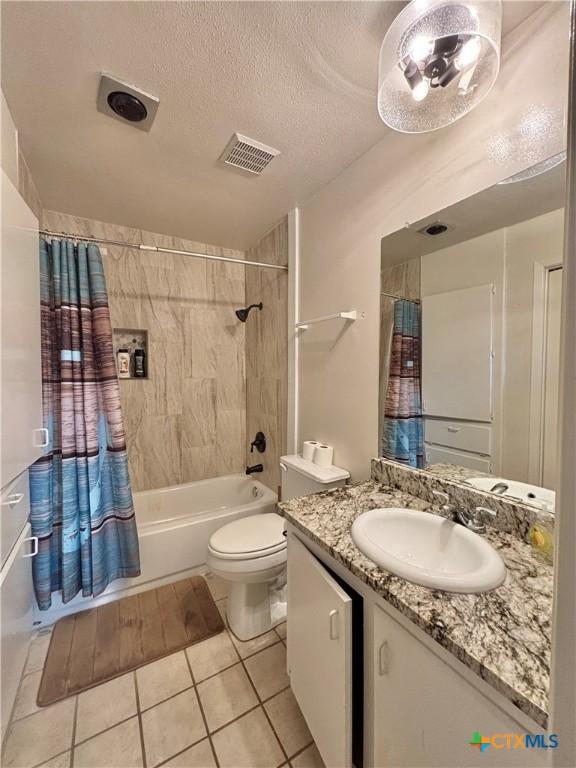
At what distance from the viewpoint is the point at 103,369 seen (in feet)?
5.51

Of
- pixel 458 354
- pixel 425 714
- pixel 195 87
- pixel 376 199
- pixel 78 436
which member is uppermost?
pixel 195 87

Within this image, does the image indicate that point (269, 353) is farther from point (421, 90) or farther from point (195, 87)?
point (421, 90)

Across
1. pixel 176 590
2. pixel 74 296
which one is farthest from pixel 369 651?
pixel 74 296

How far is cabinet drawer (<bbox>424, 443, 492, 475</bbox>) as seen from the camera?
3.48 ft

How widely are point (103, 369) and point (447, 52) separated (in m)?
1.90

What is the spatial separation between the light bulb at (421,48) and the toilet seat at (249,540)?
1922mm

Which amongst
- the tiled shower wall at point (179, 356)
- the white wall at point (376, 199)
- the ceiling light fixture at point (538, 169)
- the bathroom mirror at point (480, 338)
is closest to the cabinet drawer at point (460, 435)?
the bathroom mirror at point (480, 338)

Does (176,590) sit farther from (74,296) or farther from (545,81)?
(545,81)

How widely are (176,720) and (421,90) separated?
2.38 meters

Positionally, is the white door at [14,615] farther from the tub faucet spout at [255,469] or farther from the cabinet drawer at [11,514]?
the tub faucet spout at [255,469]

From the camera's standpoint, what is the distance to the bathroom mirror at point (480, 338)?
89 centimetres

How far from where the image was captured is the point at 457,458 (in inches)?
44.8

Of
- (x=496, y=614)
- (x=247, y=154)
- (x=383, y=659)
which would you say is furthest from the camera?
(x=247, y=154)

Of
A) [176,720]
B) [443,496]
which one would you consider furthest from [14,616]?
[443,496]
